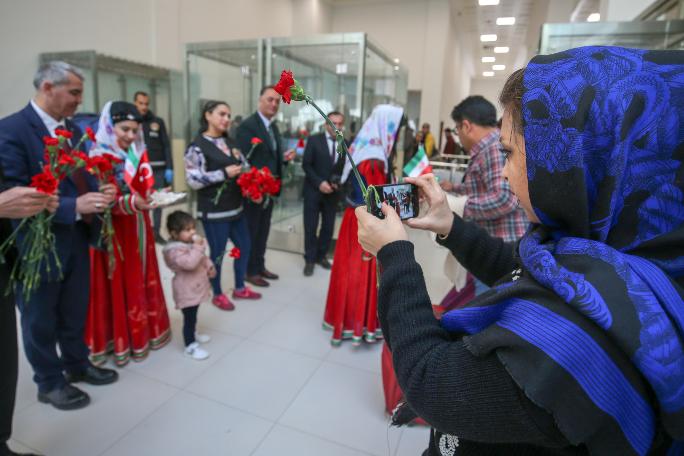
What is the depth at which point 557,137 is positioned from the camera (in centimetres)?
62

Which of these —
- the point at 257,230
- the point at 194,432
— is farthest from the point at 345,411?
the point at 257,230

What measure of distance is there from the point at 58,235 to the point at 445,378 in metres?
2.03

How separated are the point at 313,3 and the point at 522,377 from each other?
11464 mm

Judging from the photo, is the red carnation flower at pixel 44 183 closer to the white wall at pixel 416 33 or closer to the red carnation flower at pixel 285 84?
the red carnation flower at pixel 285 84

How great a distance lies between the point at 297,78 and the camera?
4465mm

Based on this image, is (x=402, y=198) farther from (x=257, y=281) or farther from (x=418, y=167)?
(x=257, y=281)

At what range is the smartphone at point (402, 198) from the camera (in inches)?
44.2

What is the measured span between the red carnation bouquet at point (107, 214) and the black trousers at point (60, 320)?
0.32 feet

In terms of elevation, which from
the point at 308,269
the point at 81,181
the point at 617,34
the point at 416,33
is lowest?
the point at 308,269

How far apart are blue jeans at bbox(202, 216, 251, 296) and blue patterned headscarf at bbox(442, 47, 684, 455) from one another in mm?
2665

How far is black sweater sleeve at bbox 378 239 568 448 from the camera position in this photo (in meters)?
0.58

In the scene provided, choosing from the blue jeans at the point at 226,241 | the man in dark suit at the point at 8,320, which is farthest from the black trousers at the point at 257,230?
the man in dark suit at the point at 8,320

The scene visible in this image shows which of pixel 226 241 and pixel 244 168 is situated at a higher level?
pixel 244 168

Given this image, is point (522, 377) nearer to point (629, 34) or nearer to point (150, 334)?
point (150, 334)
